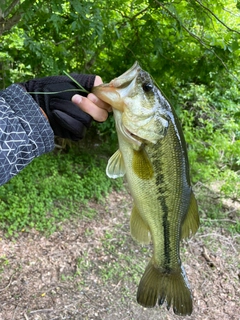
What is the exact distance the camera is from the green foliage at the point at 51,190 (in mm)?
4027

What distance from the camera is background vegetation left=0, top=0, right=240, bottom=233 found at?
132 inches

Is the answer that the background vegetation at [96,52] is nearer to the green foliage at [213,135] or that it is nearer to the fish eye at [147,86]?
the green foliage at [213,135]

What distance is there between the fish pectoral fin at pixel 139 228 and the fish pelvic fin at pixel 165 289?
229 mm

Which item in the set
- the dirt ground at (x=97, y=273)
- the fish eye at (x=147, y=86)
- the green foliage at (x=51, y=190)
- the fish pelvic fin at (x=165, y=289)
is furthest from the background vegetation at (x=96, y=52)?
the fish pelvic fin at (x=165, y=289)

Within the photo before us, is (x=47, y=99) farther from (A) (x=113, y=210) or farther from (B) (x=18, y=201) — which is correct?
(A) (x=113, y=210)

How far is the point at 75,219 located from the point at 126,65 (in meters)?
2.09

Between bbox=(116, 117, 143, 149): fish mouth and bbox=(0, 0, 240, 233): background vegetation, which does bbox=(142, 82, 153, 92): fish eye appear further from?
bbox=(0, 0, 240, 233): background vegetation

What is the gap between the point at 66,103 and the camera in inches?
69.6

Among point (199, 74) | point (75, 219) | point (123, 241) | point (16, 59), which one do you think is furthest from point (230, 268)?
point (16, 59)

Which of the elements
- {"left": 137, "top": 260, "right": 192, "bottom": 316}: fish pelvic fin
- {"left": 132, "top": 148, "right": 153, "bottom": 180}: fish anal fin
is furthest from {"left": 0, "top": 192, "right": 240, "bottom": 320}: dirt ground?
{"left": 132, "top": 148, "right": 153, "bottom": 180}: fish anal fin

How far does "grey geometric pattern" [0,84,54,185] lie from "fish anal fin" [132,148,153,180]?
1.47 ft

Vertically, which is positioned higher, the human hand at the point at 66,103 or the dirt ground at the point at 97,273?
the human hand at the point at 66,103

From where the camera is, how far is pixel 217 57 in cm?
362

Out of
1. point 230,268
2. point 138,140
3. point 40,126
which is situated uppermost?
point 138,140
